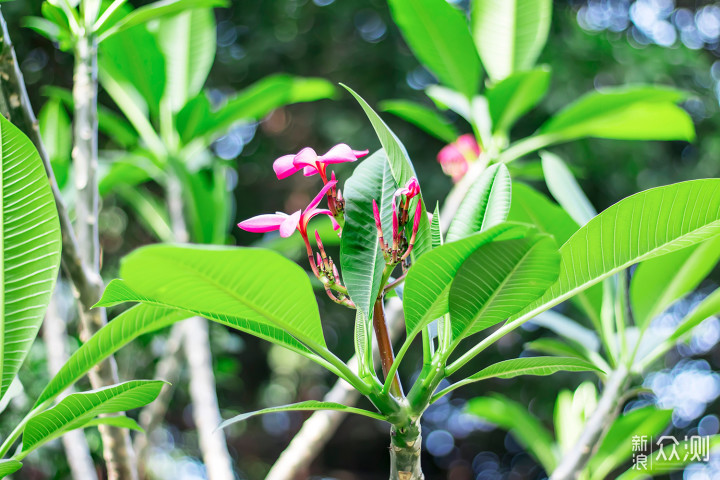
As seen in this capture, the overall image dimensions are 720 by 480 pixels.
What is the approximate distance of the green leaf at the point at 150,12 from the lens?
84 cm

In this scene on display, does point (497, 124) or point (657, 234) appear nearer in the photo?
point (657, 234)

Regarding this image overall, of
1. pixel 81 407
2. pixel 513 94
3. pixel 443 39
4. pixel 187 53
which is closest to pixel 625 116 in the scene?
pixel 513 94

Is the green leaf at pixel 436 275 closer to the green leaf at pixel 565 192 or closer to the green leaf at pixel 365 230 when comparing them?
the green leaf at pixel 365 230

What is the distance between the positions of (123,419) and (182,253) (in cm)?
37

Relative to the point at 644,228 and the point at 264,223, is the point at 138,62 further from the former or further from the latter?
the point at 644,228

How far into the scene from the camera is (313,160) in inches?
20.8

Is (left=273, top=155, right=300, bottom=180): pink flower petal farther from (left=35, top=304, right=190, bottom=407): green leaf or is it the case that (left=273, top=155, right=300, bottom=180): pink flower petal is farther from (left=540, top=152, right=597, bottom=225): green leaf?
(left=540, top=152, right=597, bottom=225): green leaf

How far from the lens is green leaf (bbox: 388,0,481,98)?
110 cm

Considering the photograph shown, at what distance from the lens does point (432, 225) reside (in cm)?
54

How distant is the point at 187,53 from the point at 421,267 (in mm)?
1073

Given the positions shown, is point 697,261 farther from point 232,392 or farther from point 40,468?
point 232,392

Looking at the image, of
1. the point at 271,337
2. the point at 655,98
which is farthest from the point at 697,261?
the point at 271,337

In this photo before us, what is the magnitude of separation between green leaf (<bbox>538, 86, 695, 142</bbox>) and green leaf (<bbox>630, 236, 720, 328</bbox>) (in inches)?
11.1

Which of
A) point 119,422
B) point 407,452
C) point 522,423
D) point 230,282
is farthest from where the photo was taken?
point 522,423
